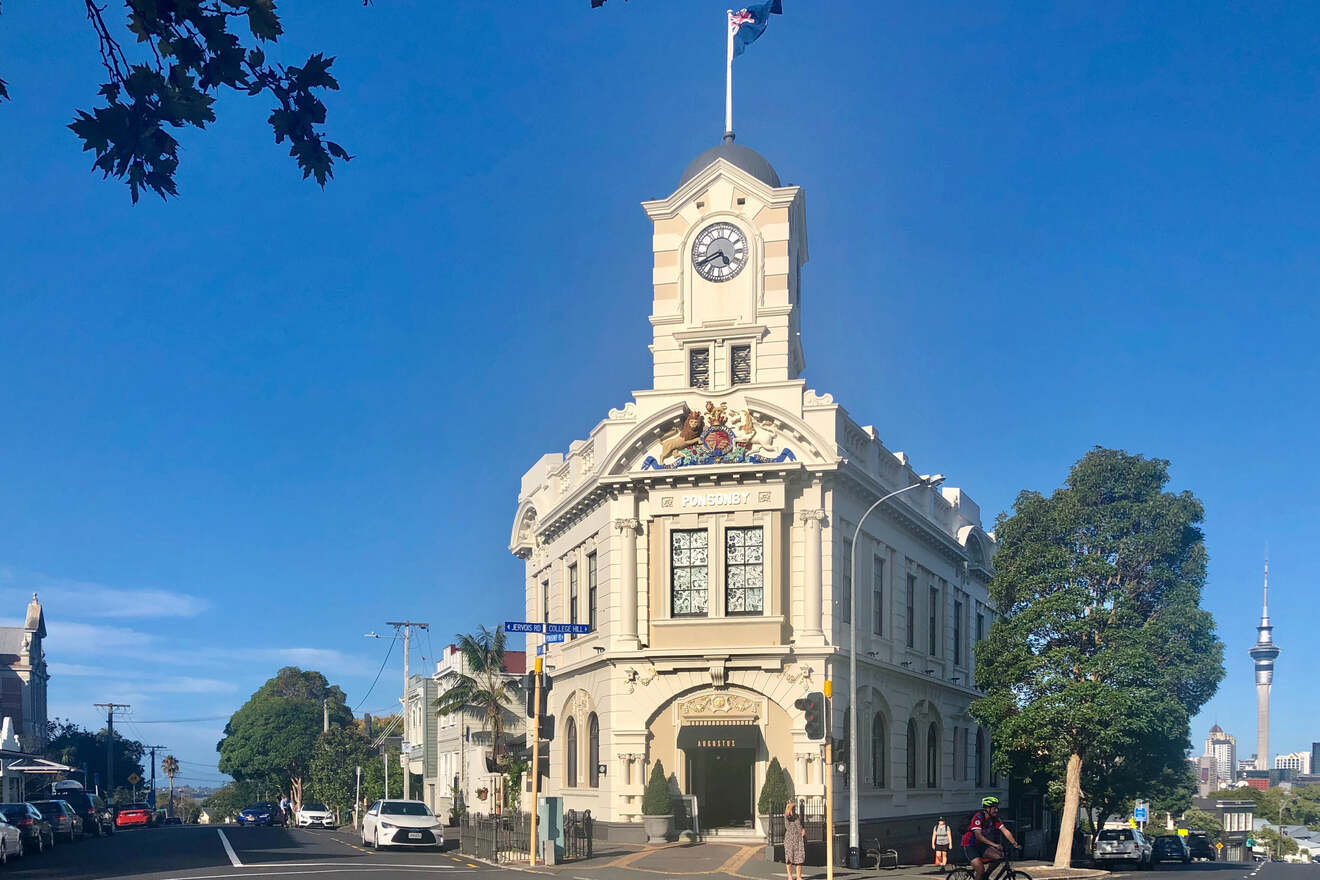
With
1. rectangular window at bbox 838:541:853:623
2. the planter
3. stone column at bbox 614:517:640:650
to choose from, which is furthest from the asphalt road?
rectangular window at bbox 838:541:853:623

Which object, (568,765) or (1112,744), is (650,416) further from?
(1112,744)

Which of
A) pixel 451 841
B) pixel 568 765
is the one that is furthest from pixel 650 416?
pixel 451 841

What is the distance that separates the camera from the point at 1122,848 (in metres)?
45.5

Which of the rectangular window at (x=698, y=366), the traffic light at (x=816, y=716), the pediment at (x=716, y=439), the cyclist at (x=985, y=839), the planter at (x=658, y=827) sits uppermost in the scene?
the rectangular window at (x=698, y=366)

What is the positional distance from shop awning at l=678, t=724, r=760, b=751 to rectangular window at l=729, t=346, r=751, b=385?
30.8ft

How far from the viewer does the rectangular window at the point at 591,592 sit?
129 feet

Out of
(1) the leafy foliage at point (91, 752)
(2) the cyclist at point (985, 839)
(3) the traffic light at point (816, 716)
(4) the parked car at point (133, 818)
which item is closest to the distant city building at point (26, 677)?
(1) the leafy foliage at point (91, 752)

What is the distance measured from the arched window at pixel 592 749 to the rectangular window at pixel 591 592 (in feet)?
8.81

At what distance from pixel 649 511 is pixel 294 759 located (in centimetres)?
7771

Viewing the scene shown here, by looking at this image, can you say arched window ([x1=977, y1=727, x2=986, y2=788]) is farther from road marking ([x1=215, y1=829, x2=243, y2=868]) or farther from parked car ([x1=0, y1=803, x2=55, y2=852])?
parked car ([x1=0, y1=803, x2=55, y2=852])

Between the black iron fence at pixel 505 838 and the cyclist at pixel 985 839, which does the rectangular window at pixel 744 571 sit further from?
the cyclist at pixel 985 839

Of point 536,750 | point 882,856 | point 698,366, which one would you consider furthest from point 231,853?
Result: point 698,366

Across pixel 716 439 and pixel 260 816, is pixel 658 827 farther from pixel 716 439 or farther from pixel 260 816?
pixel 260 816

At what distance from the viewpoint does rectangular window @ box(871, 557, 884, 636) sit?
39.1 meters
